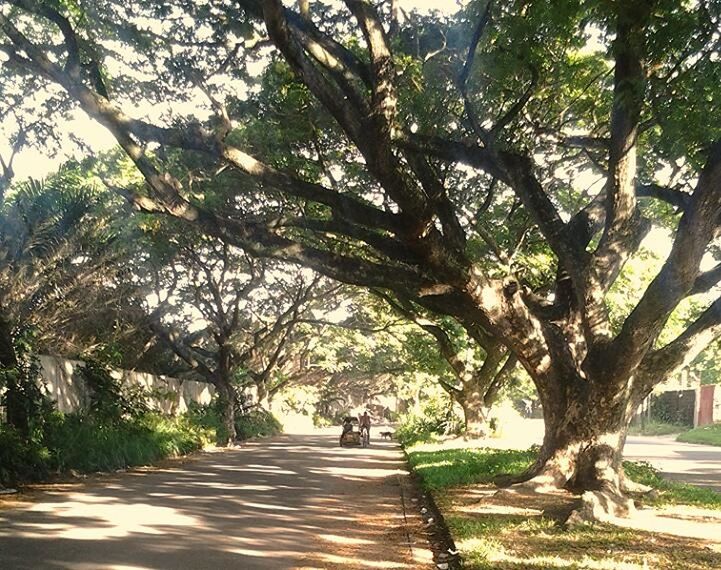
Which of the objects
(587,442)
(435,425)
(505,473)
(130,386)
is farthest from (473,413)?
(587,442)

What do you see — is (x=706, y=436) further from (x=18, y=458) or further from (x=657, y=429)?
(x=18, y=458)

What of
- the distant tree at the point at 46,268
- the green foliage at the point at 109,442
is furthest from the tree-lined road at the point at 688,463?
the distant tree at the point at 46,268

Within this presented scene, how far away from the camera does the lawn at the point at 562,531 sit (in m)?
6.29

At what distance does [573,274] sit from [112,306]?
1185 cm

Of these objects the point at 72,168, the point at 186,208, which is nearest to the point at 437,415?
the point at 72,168

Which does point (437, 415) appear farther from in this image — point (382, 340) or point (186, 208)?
point (186, 208)

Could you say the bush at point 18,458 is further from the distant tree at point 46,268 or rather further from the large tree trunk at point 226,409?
the large tree trunk at point 226,409

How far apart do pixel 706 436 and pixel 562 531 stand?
2399 centimetres

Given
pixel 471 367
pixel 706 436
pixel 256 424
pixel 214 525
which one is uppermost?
pixel 471 367

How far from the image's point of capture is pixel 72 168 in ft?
57.5

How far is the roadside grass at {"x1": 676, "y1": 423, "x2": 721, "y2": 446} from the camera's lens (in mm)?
27391

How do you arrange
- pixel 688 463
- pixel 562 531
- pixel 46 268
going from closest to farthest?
pixel 562 531 < pixel 46 268 < pixel 688 463

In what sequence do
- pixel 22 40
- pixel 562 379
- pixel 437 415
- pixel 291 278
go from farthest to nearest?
1. pixel 437 415
2. pixel 291 278
3. pixel 562 379
4. pixel 22 40

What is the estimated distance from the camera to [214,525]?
342 inches
